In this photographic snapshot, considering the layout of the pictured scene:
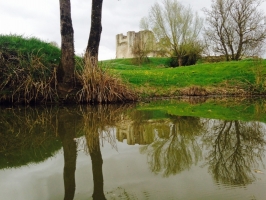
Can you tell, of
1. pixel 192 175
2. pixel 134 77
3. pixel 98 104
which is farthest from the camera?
pixel 134 77

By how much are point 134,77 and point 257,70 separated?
5.88 meters

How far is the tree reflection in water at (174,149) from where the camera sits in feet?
7.53

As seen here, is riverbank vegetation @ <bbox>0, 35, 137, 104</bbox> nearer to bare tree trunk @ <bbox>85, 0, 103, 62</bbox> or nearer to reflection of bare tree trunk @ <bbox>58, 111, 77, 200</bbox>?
bare tree trunk @ <bbox>85, 0, 103, 62</bbox>

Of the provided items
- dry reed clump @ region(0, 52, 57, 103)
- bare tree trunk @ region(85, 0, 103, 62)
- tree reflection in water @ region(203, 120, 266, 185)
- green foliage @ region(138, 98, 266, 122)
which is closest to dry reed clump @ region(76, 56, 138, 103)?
bare tree trunk @ region(85, 0, 103, 62)

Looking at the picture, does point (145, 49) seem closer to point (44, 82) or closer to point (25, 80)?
point (44, 82)

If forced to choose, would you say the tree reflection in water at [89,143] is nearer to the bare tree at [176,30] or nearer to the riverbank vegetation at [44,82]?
the riverbank vegetation at [44,82]

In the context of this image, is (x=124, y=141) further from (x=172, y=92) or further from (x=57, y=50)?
(x=172, y=92)

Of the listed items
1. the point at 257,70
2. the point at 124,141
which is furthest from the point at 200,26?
the point at 124,141

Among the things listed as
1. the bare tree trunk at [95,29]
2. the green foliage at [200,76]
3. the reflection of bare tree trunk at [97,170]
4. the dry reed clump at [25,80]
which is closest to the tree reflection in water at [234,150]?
the reflection of bare tree trunk at [97,170]

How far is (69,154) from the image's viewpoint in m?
2.70

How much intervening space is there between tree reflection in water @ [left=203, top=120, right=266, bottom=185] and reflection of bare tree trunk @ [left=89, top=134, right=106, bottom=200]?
81cm

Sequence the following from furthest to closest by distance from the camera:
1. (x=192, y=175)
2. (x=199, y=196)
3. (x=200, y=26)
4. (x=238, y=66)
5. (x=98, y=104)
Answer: (x=200, y=26), (x=238, y=66), (x=98, y=104), (x=192, y=175), (x=199, y=196)

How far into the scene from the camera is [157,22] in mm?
30766

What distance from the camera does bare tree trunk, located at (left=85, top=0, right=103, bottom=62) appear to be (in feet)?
29.1
